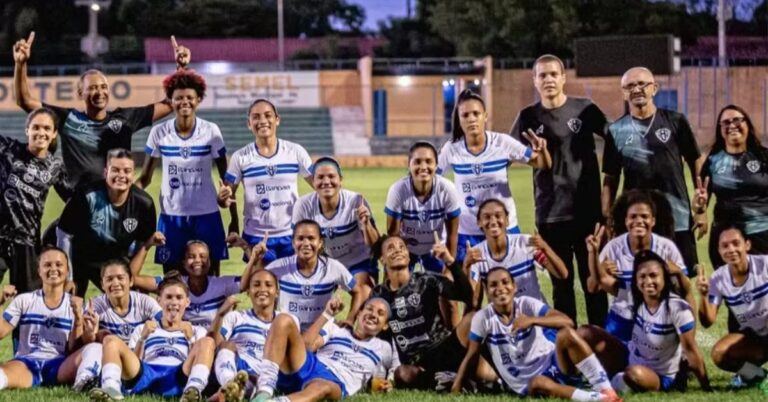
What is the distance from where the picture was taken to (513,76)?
137 feet

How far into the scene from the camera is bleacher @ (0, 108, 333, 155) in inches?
1501

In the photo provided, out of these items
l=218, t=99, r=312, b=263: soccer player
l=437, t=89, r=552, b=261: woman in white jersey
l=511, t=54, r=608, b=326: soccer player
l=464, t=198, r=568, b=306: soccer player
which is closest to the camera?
l=464, t=198, r=568, b=306: soccer player

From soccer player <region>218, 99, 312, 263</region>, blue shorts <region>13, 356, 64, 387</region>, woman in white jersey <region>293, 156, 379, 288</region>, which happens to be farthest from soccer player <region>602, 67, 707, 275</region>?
blue shorts <region>13, 356, 64, 387</region>

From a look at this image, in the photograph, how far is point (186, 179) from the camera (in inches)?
345

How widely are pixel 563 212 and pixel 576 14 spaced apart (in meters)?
37.2

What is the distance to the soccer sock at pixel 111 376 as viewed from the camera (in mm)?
6957

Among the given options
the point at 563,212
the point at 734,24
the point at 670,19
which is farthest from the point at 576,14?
the point at 563,212

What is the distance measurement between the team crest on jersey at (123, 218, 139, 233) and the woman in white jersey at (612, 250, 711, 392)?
3426 mm

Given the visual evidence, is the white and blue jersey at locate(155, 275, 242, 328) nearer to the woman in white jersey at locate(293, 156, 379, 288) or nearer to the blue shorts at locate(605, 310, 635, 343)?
the woman in white jersey at locate(293, 156, 379, 288)

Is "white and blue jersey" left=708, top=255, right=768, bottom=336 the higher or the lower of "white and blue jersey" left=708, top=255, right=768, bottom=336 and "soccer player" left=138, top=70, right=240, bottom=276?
the lower

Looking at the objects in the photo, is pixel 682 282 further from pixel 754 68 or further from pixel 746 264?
pixel 754 68

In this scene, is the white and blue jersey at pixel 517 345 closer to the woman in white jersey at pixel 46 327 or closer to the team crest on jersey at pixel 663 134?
the team crest on jersey at pixel 663 134

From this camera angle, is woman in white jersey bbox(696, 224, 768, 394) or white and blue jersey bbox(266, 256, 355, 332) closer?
woman in white jersey bbox(696, 224, 768, 394)

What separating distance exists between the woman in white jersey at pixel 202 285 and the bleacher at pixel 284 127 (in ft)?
95.3
